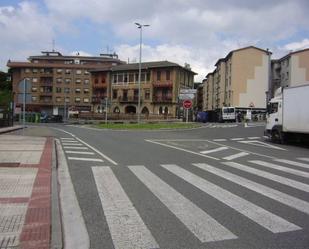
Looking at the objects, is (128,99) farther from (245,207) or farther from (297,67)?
(245,207)

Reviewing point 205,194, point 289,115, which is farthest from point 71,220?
point 289,115

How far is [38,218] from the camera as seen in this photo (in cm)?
693

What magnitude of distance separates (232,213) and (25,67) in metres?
119

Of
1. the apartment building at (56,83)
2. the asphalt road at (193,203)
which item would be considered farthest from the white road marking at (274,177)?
the apartment building at (56,83)

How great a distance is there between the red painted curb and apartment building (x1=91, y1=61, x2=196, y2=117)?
77643 mm

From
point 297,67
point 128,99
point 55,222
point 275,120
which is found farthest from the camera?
point 128,99

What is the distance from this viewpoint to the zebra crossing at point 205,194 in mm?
6312

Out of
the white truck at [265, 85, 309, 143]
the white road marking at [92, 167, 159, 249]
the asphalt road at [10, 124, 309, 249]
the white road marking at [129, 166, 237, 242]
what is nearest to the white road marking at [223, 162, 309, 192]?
the asphalt road at [10, 124, 309, 249]

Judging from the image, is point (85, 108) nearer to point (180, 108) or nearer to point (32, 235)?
point (180, 108)

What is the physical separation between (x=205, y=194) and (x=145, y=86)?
8676 cm

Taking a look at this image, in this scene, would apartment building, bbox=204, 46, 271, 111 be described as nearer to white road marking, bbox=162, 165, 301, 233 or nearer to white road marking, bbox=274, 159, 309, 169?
white road marking, bbox=274, 159, 309, 169

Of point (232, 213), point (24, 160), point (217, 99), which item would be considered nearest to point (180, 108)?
point (217, 99)

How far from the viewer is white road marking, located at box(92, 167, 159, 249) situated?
584cm

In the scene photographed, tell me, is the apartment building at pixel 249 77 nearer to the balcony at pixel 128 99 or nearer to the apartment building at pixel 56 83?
the balcony at pixel 128 99
